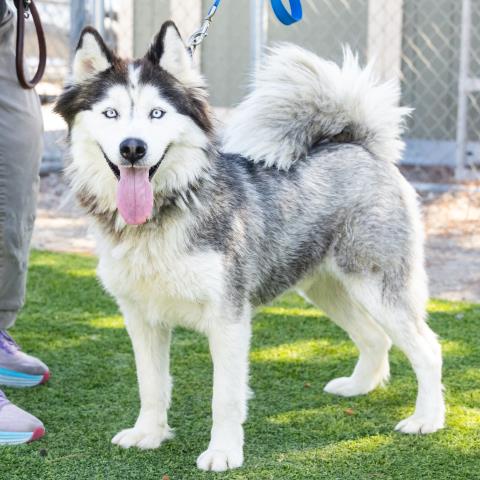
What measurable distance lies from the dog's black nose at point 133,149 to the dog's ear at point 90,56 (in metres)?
0.36

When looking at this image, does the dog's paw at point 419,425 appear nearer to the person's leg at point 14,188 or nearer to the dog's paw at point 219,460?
the dog's paw at point 219,460

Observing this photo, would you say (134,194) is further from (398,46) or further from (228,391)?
(398,46)

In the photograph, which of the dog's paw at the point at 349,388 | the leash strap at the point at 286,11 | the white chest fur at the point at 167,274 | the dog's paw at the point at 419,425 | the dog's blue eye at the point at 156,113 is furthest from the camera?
the dog's paw at the point at 349,388

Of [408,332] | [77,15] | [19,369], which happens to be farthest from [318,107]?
[77,15]

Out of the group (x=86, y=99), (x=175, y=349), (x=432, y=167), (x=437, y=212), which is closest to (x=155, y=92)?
(x=86, y=99)

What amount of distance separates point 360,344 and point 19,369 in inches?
57.8

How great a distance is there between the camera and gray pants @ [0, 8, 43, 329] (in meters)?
3.49

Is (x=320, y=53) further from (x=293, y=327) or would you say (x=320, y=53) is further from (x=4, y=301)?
(x=4, y=301)

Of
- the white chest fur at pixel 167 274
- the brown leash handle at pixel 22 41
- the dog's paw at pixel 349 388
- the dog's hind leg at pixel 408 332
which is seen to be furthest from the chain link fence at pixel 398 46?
the white chest fur at pixel 167 274

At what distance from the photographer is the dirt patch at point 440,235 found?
573 cm

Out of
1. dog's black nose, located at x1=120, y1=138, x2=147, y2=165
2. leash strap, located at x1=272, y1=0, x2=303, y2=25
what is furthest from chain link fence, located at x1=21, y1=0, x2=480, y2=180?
dog's black nose, located at x1=120, y1=138, x2=147, y2=165

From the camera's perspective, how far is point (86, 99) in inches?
120

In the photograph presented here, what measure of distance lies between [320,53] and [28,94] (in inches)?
225

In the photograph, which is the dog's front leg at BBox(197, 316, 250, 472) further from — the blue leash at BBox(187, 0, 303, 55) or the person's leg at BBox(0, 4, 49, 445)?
the blue leash at BBox(187, 0, 303, 55)
